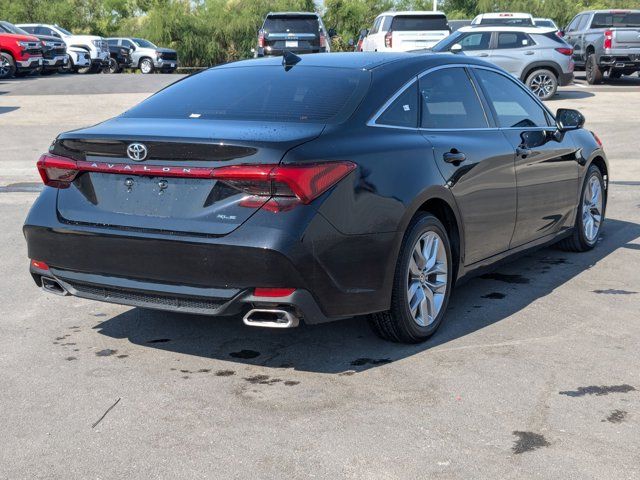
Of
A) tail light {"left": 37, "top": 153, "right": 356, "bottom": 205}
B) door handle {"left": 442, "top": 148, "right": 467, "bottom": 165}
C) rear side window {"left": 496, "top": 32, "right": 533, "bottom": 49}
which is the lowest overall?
rear side window {"left": 496, "top": 32, "right": 533, "bottom": 49}

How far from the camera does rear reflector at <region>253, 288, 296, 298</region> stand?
4504 millimetres

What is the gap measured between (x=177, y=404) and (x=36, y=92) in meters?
22.3

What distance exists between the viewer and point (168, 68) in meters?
44.1

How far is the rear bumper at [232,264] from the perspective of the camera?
4.45 metres

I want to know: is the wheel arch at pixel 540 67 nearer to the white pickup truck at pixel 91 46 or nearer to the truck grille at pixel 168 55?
the white pickup truck at pixel 91 46

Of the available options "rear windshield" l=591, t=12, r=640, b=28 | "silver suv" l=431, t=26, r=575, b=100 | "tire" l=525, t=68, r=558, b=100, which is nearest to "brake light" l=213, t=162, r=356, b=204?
"silver suv" l=431, t=26, r=575, b=100

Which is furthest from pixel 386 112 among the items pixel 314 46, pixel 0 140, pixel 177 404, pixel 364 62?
pixel 314 46

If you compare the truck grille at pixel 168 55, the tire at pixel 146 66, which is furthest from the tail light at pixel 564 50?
the tire at pixel 146 66

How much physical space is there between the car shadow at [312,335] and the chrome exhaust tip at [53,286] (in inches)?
20.5

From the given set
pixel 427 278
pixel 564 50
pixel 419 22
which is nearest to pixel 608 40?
pixel 564 50

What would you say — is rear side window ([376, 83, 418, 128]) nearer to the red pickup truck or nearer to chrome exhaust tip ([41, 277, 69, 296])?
chrome exhaust tip ([41, 277, 69, 296])

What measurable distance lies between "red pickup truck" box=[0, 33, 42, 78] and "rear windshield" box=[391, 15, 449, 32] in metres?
12.7

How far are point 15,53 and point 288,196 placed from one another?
94.4 feet

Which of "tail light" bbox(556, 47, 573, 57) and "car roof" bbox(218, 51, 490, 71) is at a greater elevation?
"car roof" bbox(218, 51, 490, 71)
